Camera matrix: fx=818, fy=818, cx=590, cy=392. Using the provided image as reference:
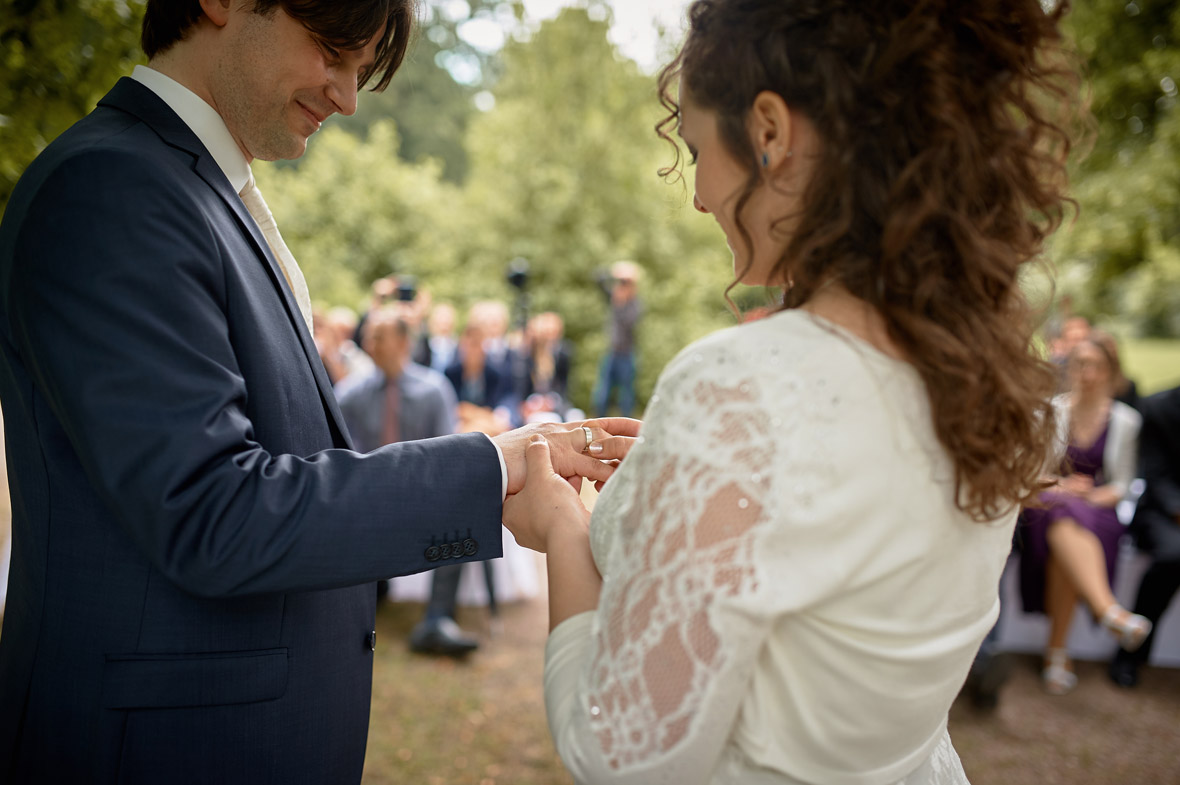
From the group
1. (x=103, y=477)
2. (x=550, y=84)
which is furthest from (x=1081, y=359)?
(x=550, y=84)

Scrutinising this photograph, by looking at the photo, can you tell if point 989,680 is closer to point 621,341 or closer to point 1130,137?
point 1130,137

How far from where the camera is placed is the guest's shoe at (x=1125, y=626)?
520 centimetres

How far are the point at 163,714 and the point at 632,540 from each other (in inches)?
33.6

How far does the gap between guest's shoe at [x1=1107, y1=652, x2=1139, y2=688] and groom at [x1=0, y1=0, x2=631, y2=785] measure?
5.70m

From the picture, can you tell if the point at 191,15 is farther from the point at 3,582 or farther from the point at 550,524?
the point at 3,582

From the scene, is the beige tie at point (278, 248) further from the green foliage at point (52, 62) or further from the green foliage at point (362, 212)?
the green foliage at point (362, 212)

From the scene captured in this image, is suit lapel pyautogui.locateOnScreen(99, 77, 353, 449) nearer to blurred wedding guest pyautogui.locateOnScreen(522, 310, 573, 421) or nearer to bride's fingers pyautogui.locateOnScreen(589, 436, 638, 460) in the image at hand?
bride's fingers pyautogui.locateOnScreen(589, 436, 638, 460)

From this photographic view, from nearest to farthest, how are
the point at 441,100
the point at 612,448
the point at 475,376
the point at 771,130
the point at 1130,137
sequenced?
the point at 771,130 → the point at 612,448 → the point at 1130,137 → the point at 475,376 → the point at 441,100

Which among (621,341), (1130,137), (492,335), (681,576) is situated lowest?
(621,341)

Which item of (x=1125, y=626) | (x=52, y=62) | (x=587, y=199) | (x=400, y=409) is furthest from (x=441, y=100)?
(x=52, y=62)

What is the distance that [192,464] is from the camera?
117 centimetres

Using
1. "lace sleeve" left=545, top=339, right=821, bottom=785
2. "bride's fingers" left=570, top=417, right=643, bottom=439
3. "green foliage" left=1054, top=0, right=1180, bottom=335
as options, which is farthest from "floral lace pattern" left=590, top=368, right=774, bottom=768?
"green foliage" left=1054, top=0, right=1180, bottom=335

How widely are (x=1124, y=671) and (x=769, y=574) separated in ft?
19.3

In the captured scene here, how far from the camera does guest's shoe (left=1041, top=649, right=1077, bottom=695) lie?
5406 mm
